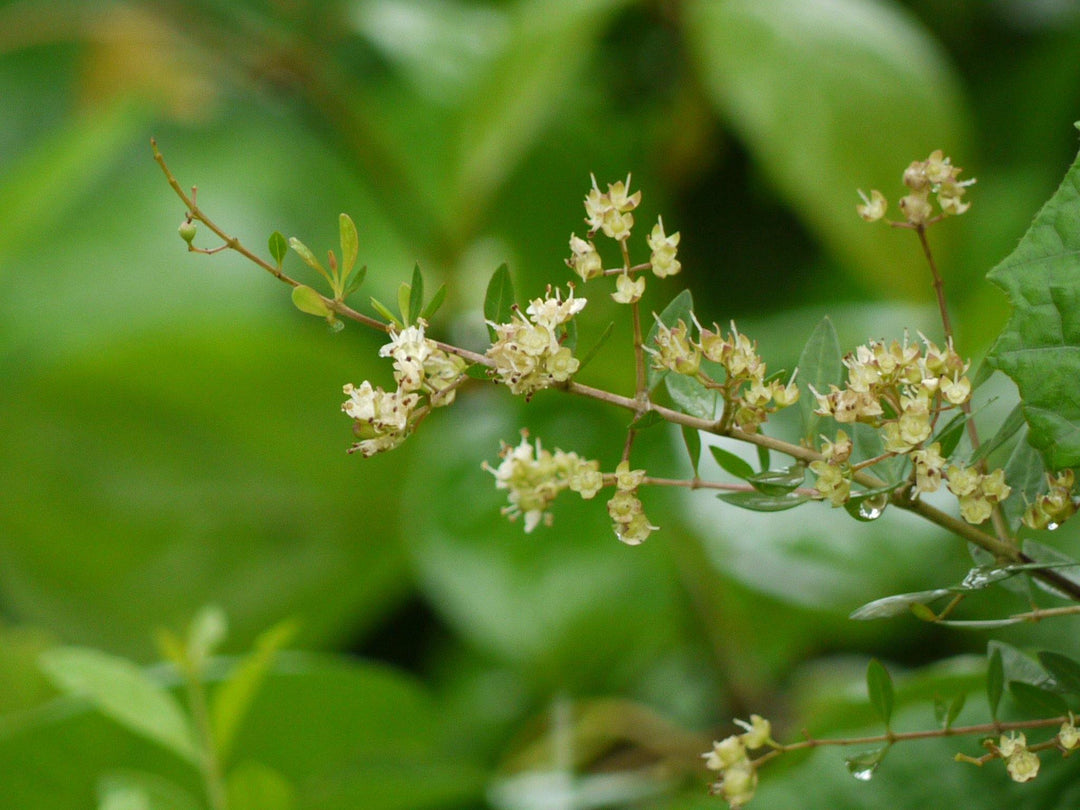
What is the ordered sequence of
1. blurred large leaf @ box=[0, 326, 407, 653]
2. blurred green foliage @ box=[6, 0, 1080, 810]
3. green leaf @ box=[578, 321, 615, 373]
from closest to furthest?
green leaf @ box=[578, 321, 615, 373], blurred green foliage @ box=[6, 0, 1080, 810], blurred large leaf @ box=[0, 326, 407, 653]

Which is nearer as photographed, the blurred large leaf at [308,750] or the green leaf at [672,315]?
the green leaf at [672,315]

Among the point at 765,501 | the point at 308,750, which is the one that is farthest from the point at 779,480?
the point at 308,750

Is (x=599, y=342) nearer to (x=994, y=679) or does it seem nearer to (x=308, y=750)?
(x=994, y=679)

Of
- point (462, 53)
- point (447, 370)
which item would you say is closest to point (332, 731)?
point (447, 370)

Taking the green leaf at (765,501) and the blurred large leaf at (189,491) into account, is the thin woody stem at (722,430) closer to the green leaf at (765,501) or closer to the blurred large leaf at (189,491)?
the green leaf at (765,501)

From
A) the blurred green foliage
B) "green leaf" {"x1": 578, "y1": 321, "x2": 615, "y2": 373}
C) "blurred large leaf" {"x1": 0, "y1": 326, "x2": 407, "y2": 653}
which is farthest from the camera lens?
"blurred large leaf" {"x1": 0, "y1": 326, "x2": 407, "y2": 653}

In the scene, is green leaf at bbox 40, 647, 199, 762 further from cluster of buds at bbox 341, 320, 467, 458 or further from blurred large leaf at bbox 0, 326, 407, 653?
blurred large leaf at bbox 0, 326, 407, 653

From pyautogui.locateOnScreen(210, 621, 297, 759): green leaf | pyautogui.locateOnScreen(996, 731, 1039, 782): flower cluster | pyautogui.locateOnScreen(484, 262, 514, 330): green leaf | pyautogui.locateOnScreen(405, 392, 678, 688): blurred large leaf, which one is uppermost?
pyautogui.locateOnScreen(405, 392, 678, 688): blurred large leaf

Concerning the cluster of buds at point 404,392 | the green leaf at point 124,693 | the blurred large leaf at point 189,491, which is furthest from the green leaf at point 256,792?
the blurred large leaf at point 189,491

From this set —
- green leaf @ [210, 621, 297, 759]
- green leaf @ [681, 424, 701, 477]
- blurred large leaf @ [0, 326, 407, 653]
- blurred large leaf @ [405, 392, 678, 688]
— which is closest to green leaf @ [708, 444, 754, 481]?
green leaf @ [681, 424, 701, 477]
